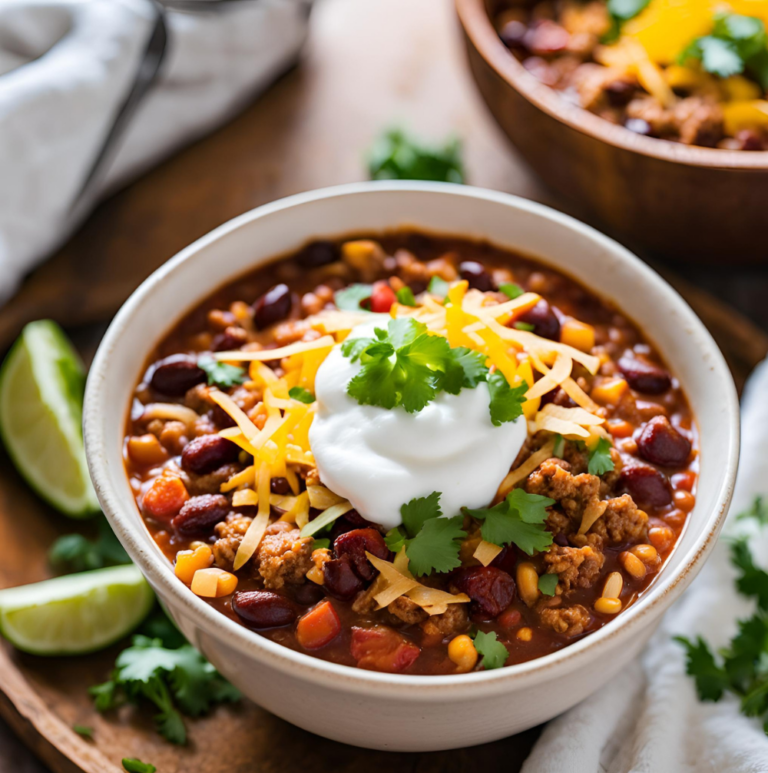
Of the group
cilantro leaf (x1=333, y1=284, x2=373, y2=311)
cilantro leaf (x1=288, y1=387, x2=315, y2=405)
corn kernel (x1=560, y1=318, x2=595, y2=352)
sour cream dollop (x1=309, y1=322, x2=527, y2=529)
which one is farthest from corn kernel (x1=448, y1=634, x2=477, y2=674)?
cilantro leaf (x1=333, y1=284, x2=373, y2=311)

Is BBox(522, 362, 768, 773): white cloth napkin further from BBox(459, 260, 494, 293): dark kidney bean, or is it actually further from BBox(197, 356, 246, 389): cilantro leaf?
BBox(197, 356, 246, 389): cilantro leaf

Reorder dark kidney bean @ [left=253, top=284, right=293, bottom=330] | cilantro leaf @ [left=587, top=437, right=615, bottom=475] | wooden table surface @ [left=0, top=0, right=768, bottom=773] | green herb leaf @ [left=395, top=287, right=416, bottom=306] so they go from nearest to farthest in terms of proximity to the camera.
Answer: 1. cilantro leaf @ [left=587, top=437, right=615, bottom=475]
2. green herb leaf @ [left=395, top=287, right=416, bottom=306]
3. dark kidney bean @ [left=253, top=284, right=293, bottom=330]
4. wooden table surface @ [left=0, top=0, right=768, bottom=773]

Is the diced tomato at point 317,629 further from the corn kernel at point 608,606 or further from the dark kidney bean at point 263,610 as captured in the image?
the corn kernel at point 608,606

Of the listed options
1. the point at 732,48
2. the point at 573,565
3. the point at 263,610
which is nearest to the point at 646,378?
the point at 573,565

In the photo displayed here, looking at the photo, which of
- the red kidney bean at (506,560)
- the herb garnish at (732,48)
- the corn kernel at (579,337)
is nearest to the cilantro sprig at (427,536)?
the red kidney bean at (506,560)

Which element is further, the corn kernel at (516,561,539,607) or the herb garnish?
the herb garnish
